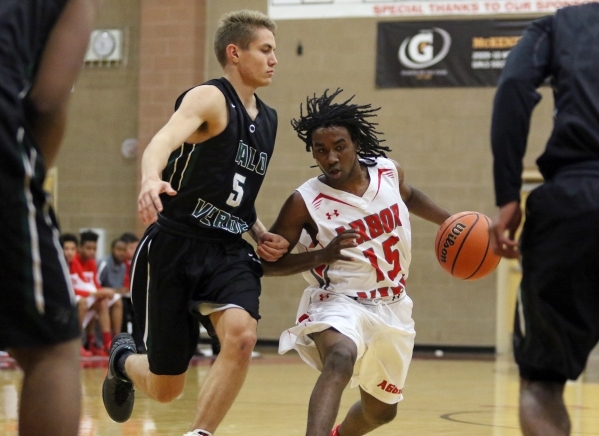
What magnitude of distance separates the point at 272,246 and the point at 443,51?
9.67m

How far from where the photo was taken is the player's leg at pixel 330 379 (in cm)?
401

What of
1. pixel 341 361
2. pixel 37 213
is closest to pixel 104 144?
pixel 341 361

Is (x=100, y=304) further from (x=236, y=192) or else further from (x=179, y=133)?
(x=179, y=133)

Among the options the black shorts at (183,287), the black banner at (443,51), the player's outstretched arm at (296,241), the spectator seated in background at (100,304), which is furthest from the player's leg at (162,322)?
the black banner at (443,51)

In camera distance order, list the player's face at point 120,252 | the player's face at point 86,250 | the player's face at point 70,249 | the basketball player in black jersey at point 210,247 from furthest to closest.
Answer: the player's face at point 120,252, the player's face at point 86,250, the player's face at point 70,249, the basketball player in black jersey at point 210,247

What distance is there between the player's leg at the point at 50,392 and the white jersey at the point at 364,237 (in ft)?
8.01

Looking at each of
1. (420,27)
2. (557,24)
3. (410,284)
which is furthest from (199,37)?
(557,24)

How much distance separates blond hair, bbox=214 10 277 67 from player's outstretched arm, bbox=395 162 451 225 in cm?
102

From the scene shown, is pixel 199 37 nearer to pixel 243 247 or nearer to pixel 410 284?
pixel 410 284

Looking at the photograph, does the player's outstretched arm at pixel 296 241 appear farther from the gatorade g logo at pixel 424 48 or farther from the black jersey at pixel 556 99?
the gatorade g logo at pixel 424 48

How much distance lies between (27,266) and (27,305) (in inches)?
3.5

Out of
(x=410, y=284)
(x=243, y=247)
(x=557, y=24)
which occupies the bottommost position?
(x=410, y=284)

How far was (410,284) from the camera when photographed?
13.7 m

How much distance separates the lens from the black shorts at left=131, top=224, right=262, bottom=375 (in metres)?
4.43
